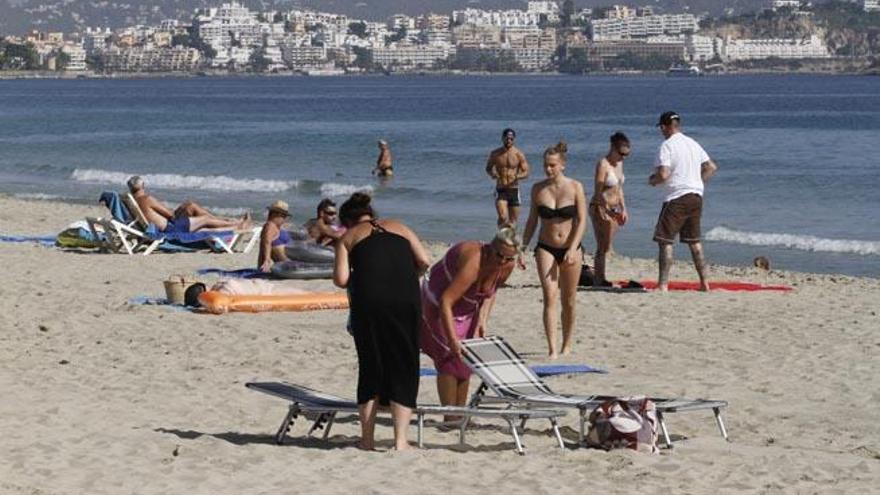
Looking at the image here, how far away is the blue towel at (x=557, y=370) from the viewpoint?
10297 mm

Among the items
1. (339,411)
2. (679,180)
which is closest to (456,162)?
(679,180)

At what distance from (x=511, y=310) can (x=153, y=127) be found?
53.3m

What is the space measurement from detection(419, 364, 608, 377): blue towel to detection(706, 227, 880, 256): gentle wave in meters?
11.6

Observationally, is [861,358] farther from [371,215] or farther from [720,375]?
[371,215]

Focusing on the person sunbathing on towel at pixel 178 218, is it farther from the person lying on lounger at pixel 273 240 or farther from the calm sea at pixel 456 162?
the calm sea at pixel 456 162

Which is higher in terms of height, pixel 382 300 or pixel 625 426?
pixel 382 300

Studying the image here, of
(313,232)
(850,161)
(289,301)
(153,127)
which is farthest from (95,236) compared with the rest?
(153,127)

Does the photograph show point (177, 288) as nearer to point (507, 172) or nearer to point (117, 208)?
point (117, 208)

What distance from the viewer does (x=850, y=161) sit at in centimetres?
4178

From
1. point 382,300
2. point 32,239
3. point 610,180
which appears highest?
point 382,300

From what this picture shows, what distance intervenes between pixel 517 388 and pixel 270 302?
5.20 m

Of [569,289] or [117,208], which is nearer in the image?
[569,289]

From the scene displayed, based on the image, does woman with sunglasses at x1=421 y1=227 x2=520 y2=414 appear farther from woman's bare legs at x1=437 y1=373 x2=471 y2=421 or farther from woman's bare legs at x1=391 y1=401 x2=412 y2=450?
woman's bare legs at x1=391 y1=401 x2=412 y2=450

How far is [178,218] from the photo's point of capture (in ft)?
60.0
